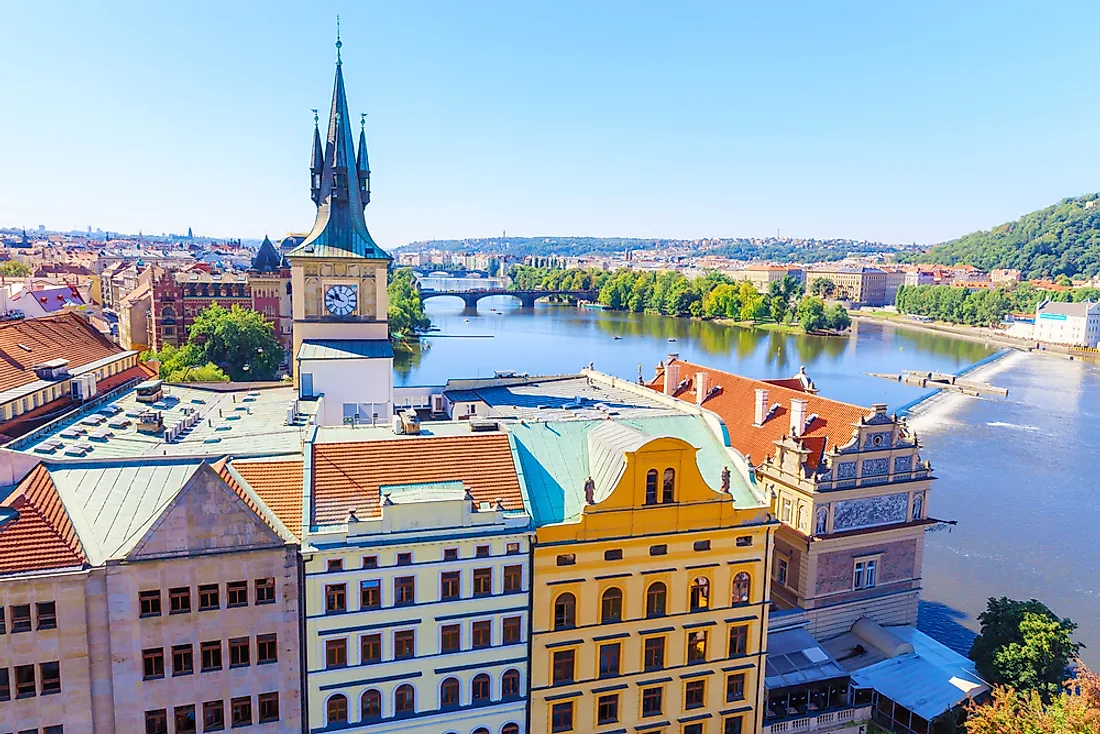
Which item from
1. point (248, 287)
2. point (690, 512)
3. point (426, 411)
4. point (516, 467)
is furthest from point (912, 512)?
point (248, 287)

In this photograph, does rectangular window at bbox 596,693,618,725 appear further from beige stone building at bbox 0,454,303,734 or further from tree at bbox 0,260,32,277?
tree at bbox 0,260,32,277

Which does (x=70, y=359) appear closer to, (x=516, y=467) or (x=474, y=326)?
(x=516, y=467)

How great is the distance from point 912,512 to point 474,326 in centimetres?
12838

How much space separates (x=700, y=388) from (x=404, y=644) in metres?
22.9

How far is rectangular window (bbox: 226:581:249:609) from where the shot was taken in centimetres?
1884

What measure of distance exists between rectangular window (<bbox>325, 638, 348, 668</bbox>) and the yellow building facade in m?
4.90

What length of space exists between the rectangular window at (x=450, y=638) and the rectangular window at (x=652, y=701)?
5724mm

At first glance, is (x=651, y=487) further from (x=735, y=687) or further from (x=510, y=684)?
(x=735, y=687)

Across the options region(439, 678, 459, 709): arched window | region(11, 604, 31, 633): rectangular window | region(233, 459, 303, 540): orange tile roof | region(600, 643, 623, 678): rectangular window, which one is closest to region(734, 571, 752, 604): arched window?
region(600, 643, 623, 678): rectangular window

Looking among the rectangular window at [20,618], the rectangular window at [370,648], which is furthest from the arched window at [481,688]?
the rectangular window at [20,618]

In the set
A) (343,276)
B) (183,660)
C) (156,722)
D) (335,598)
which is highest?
(343,276)

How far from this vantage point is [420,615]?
795 inches

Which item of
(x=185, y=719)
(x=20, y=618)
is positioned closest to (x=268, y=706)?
(x=185, y=719)

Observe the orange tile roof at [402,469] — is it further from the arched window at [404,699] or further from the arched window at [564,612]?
the arched window at [404,699]
